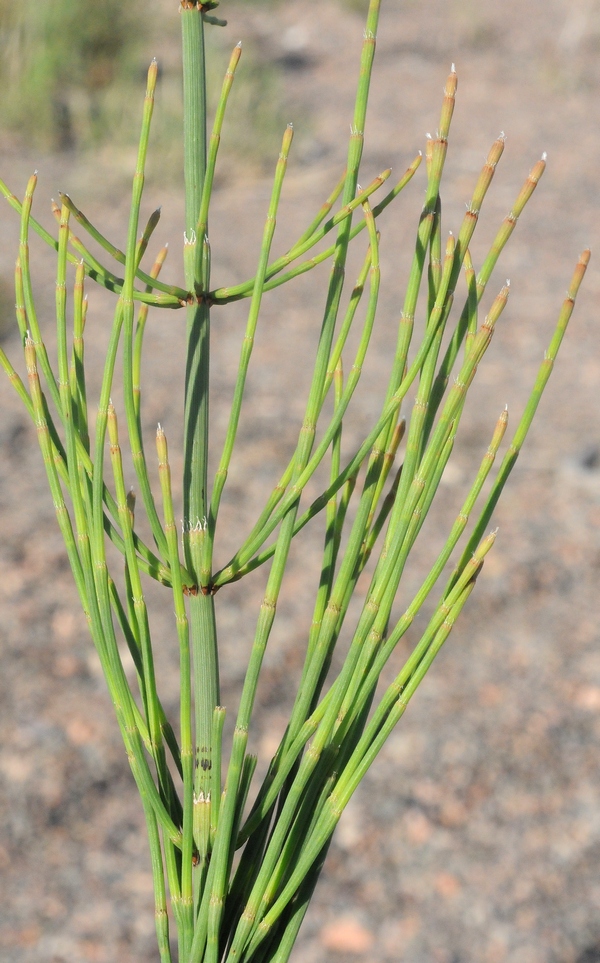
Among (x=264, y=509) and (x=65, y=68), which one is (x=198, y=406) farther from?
(x=65, y=68)

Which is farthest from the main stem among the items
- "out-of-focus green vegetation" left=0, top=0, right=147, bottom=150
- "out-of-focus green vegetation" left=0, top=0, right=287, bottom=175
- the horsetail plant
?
"out-of-focus green vegetation" left=0, top=0, right=147, bottom=150

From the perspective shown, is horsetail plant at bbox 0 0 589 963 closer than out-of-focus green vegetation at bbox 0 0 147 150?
Yes

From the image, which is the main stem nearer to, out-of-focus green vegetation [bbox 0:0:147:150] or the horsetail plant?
the horsetail plant

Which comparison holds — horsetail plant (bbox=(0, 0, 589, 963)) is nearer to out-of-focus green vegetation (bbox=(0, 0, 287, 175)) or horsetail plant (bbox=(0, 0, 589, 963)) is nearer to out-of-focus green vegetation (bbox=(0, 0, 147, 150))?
out-of-focus green vegetation (bbox=(0, 0, 287, 175))

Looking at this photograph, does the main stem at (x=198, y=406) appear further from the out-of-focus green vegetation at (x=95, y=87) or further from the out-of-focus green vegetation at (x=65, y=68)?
the out-of-focus green vegetation at (x=65, y=68)

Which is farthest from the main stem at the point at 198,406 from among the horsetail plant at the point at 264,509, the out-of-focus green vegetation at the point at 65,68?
the out-of-focus green vegetation at the point at 65,68

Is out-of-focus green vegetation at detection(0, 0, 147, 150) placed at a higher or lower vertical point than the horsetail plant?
higher

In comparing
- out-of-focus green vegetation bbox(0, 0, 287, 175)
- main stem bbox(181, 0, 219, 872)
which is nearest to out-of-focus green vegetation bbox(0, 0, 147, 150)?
out-of-focus green vegetation bbox(0, 0, 287, 175)
